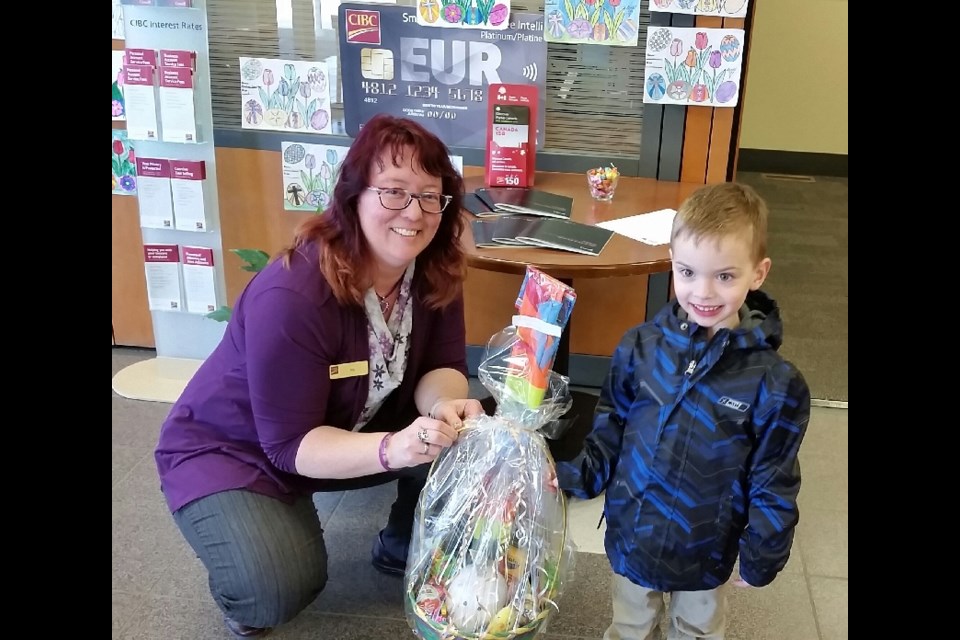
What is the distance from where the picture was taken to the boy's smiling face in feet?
3.92

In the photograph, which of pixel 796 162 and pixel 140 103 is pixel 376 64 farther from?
pixel 796 162

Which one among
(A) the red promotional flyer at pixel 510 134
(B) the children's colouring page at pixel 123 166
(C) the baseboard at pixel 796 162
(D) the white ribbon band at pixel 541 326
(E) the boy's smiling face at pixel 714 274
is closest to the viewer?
(E) the boy's smiling face at pixel 714 274

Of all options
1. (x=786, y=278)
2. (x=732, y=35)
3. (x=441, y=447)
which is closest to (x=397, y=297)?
(x=441, y=447)

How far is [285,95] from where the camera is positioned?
2.67 m

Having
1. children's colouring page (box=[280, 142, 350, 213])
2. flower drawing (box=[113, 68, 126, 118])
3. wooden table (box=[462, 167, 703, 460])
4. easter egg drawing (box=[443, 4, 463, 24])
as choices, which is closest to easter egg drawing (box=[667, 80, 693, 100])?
wooden table (box=[462, 167, 703, 460])

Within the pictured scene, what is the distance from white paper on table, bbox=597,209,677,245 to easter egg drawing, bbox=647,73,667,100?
21.0 inches

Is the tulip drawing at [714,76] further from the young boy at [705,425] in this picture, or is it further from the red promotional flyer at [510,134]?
the young boy at [705,425]

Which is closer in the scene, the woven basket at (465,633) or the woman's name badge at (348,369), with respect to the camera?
the woven basket at (465,633)

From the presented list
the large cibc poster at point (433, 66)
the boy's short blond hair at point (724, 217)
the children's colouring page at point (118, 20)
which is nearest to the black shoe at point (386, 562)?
the boy's short blond hair at point (724, 217)

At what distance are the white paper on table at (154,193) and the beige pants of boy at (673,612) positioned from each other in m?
1.95

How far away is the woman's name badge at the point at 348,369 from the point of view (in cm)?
160

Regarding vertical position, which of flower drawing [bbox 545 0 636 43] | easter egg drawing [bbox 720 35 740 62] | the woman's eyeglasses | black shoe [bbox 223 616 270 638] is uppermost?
flower drawing [bbox 545 0 636 43]

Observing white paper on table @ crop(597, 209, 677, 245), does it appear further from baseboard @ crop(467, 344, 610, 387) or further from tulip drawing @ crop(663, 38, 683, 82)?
baseboard @ crop(467, 344, 610, 387)
